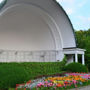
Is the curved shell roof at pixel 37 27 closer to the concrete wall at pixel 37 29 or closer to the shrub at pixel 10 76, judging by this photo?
the concrete wall at pixel 37 29

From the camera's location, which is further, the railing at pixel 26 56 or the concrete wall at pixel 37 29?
the railing at pixel 26 56

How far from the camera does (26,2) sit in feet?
50.4

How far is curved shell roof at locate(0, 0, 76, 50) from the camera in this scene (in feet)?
53.9

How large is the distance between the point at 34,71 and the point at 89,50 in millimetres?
9776

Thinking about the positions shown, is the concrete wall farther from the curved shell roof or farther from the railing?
the railing

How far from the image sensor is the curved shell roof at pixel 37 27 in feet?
53.9

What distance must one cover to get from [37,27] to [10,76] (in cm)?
1053

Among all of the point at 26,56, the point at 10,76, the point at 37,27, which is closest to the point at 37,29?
the point at 37,27

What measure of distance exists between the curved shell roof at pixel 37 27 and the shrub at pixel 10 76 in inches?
310

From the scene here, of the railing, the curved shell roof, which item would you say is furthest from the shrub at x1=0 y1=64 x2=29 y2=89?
the railing

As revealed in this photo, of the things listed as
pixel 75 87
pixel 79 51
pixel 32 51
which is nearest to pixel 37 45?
pixel 32 51

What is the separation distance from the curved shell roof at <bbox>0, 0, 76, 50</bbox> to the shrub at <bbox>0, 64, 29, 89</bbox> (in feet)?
25.8

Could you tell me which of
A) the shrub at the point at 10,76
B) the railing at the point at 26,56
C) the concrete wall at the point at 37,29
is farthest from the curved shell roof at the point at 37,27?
the shrub at the point at 10,76

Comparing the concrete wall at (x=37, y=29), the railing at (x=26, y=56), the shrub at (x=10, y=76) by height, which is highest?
the concrete wall at (x=37, y=29)
